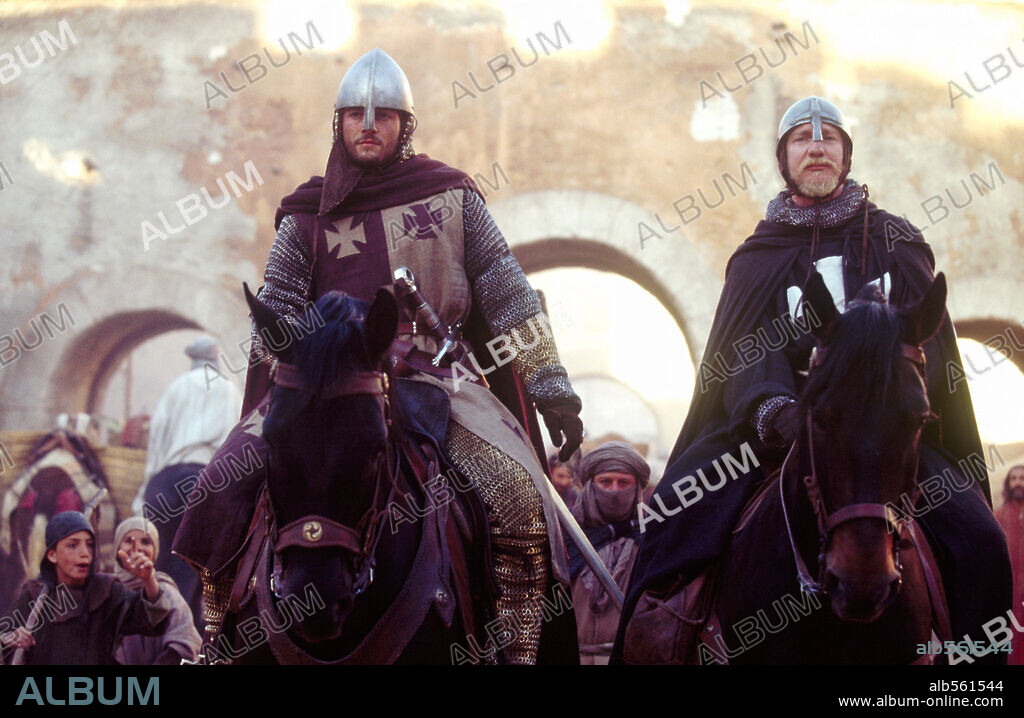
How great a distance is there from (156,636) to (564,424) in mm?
3354

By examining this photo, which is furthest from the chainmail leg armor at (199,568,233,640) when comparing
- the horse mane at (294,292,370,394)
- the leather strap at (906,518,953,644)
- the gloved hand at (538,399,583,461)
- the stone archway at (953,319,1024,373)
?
the stone archway at (953,319,1024,373)

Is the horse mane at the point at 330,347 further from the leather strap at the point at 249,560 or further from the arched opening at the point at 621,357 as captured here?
the arched opening at the point at 621,357

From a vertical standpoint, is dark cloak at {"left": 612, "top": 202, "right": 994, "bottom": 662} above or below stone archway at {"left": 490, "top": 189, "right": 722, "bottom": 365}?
below

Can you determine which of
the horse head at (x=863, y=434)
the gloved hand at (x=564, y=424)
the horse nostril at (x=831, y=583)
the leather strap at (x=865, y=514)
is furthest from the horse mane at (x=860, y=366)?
the gloved hand at (x=564, y=424)

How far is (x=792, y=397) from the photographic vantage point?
164 inches

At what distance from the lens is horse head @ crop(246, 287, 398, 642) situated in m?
3.11

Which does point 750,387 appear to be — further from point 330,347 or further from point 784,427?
point 330,347

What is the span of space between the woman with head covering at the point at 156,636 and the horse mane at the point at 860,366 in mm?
4185

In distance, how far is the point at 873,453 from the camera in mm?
3307

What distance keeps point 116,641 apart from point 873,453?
14.6 ft

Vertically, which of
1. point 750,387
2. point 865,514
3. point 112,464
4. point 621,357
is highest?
point 621,357

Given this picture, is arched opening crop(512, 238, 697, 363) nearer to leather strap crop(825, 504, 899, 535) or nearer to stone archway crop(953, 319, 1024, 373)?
stone archway crop(953, 319, 1024, 373)

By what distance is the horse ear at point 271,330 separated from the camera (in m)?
3.34

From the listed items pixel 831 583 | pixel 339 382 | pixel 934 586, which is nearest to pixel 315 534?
pixel 339 382
